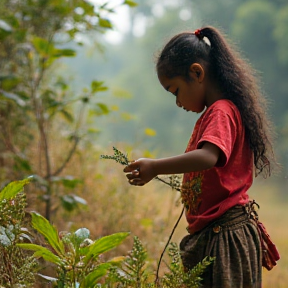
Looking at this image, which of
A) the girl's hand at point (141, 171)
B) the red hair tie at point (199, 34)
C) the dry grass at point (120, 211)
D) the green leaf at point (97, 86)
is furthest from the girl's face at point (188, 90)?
the dry grass at point (120, 211)

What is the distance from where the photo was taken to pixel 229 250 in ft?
3.88

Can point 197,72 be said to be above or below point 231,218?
above

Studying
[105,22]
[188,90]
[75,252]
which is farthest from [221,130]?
[105,22]

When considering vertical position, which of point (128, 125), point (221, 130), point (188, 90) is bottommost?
point (221, 130)

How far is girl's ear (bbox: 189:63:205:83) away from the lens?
122cm

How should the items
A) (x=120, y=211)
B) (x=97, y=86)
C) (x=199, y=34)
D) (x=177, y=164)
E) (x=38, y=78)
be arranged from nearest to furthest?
1. (x=177, y=164)
2. (x=199, y=34)
3. (x=97, y=86)
4. (x=38, y=78)
5. (x=120, y=211)

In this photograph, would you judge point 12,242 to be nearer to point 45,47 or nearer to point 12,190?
point 12,190

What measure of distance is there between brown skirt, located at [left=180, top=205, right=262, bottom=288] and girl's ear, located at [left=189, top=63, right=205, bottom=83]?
12.0 inches

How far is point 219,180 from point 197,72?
0.83 feet

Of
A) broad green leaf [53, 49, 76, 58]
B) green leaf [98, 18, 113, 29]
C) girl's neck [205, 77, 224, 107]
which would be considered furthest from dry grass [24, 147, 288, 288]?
girl's neck [205, 77, 224, 107]

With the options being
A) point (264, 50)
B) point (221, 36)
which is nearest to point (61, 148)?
point (221, 36)

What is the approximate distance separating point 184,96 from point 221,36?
7.5 inches

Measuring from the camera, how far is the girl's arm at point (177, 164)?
1.06m

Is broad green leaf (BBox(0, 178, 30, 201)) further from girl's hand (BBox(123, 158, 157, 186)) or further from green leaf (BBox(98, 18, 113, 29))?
green leaf (BBox(98, 18, 113, 29))
